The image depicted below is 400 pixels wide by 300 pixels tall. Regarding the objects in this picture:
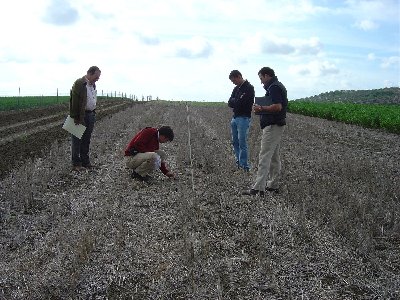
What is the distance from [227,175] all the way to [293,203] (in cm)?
210

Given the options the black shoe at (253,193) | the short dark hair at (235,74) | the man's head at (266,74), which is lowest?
the black shoe at (253,193)

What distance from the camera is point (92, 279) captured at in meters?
4.22

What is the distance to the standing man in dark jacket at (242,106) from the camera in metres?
9.01

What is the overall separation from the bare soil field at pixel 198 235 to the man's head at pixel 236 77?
5.58 feet

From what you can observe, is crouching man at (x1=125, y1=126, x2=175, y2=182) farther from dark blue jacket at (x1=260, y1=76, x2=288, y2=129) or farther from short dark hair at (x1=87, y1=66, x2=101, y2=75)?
dark blue jacket at (x1=260, y1=76, x2=288, y2=129)

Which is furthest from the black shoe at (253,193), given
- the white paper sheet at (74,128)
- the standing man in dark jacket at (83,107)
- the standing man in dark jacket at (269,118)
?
the standing man in dark jacket at (83,107)

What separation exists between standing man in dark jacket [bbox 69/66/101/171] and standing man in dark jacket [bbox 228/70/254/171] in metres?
2.59

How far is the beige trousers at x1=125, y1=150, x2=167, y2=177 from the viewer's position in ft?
26.5

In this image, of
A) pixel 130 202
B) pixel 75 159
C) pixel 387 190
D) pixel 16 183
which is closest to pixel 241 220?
pixel 130 202

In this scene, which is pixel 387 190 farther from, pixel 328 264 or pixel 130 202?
pixel 130 202

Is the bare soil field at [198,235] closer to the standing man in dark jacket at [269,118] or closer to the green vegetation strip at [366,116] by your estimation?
the standing man in dark jacket at [269,118]

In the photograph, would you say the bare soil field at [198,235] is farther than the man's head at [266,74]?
No

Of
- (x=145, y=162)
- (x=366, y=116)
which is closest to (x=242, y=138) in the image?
(x=145, y=162)

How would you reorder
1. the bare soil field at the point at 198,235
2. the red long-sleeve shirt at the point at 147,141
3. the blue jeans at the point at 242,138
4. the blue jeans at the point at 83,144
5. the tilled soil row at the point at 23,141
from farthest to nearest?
1. the tilled soil row at the point at 23,141
2. the blue jeans at the point at 83,144
3. the blue jeans at the point at 242,138
4. the red long-sleeve shirt at the point at 147,141
5. the bare soil field at the point at 198,235
